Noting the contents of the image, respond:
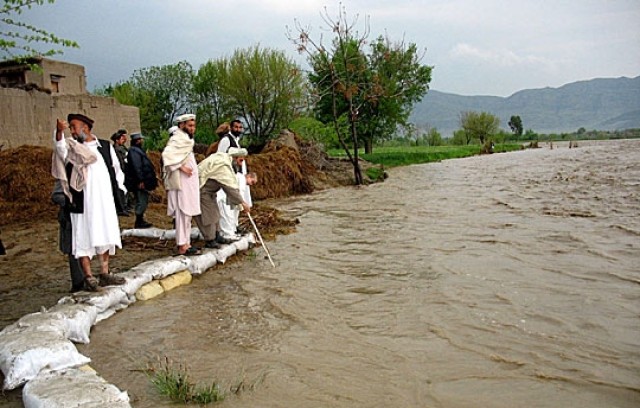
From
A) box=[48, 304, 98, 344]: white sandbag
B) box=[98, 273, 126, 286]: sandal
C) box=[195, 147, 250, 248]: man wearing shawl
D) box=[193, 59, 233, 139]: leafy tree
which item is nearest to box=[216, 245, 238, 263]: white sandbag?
box=[195, 147, 250, 248]: man wearing shawl

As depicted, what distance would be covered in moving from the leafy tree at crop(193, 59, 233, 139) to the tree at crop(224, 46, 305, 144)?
2596 millimetres

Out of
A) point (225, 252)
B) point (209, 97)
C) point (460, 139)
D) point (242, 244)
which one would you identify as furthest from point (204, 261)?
point (460, 139)

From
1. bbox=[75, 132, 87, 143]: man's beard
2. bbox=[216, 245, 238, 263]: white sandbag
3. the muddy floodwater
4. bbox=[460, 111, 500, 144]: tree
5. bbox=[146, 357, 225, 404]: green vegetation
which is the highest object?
bbox=[460, 111, 500, 144]: tree

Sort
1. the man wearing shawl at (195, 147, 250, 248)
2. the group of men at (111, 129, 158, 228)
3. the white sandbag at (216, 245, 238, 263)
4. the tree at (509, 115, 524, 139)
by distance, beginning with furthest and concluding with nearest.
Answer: the tree at (509, 115, 524, 139) → the group of men at (111, 129, 158, 228) → the white sandbag at (216, 245, 238, 263) → the man wearing shawl at (195, 147, 250, 248)

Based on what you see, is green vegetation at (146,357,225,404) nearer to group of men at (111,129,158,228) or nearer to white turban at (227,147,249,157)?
white turban at (227,147,249,157)

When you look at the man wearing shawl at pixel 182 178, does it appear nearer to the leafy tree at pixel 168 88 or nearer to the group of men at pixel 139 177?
the group of men at pixel 139 177

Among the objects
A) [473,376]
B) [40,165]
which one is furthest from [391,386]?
[40,165]

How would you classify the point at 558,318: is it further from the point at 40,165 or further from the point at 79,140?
the point at 40,165

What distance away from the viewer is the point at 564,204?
1376cm

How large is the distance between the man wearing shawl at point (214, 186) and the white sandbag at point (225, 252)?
0.31m

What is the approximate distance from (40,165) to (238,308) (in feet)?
26.0

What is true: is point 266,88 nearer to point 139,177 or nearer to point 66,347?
point 139,177

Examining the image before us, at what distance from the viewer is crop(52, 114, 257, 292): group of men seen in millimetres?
5281

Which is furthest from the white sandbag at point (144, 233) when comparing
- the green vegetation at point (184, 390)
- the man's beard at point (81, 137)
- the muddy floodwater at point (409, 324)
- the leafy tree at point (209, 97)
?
the leafy tree at point (209, 97)
